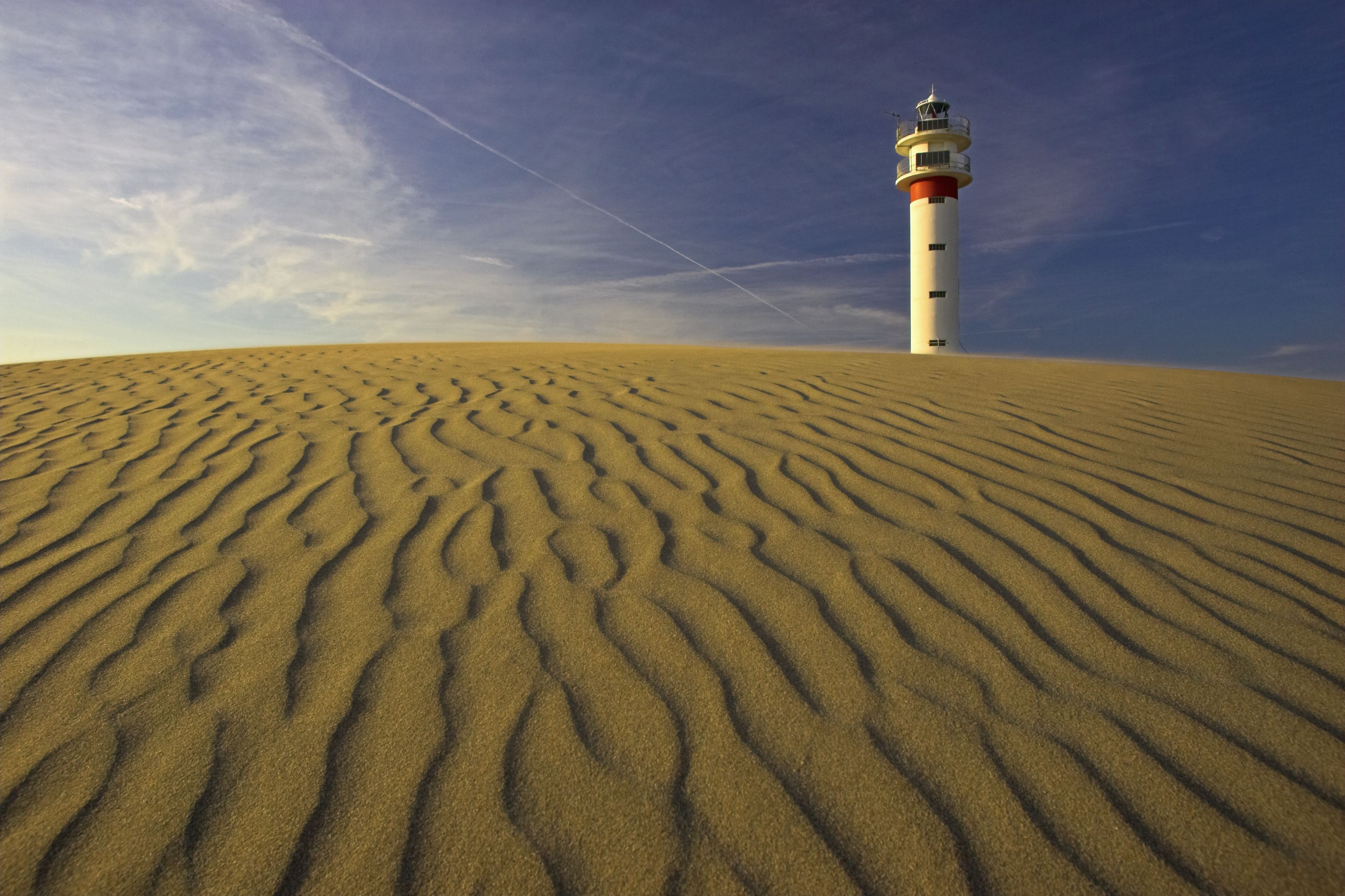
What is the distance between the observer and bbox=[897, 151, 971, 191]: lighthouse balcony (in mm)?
16172

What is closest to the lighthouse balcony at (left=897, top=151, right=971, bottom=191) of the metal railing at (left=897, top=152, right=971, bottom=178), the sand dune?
the metal railing at (left=897, top=152, right=971, bottom=178)

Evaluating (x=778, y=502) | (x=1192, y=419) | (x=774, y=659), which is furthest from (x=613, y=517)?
(x=1192, y=419)

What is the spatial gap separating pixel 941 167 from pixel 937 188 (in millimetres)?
468

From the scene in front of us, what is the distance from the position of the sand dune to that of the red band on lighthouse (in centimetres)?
1407

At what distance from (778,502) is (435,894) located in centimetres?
204

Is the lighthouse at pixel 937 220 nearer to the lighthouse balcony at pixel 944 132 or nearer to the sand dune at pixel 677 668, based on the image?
the lighthouse balcony at pixel 944 132

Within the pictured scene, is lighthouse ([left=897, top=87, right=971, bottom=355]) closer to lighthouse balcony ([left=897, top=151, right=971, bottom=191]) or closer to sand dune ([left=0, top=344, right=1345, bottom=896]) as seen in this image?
lighthouse balcony ([left=897, top=151, right=971, bottom=191])

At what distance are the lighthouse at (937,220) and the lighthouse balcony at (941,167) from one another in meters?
0.01

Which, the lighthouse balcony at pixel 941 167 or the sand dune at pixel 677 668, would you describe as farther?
the lighthouse balcony at pixel 941 167

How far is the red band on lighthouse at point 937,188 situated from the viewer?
1639 centimetres

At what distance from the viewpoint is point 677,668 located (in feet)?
6.16

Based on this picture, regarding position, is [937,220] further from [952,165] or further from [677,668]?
[677,668]

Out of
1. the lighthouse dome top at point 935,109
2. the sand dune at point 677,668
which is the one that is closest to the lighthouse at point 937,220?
the lighthouse dome top at point 935,109

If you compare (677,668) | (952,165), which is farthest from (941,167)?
(677,668)
